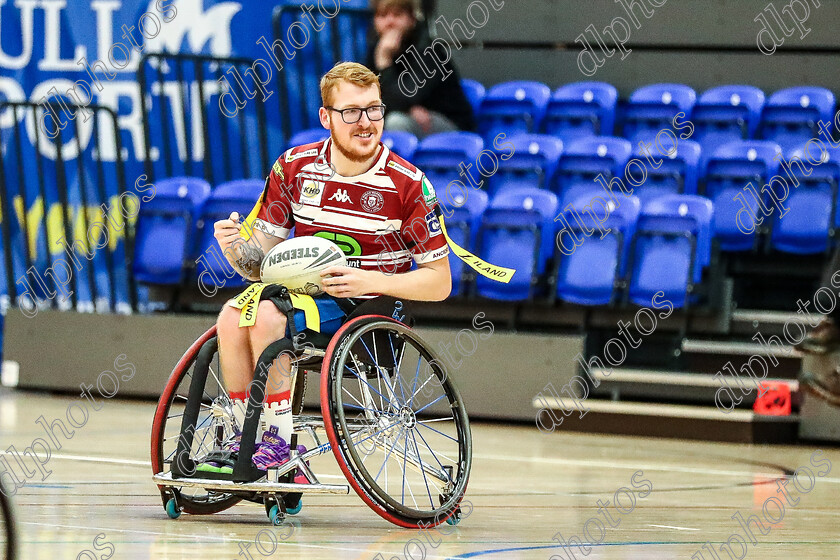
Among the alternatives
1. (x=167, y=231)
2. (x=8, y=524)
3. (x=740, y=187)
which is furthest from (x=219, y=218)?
(x=8, y=524)

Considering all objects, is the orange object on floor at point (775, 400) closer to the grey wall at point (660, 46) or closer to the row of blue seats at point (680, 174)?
the row of blue seats at point (680, 174)

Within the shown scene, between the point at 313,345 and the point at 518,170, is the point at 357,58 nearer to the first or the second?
the point at 518,170

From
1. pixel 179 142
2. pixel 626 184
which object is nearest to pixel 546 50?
pixel 626 184

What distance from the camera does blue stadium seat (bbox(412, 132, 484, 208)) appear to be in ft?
23.6

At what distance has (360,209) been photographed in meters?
3.36

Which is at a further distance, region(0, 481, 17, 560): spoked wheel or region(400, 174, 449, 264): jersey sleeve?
region(400, 174, 449, 264): jersey sleeve

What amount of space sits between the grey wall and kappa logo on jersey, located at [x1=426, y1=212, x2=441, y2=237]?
5.58m

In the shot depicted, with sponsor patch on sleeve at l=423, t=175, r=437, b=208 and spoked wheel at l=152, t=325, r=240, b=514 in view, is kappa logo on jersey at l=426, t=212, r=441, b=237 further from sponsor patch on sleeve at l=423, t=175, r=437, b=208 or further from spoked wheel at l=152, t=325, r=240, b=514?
spoked wheel at l=152, t=325, r=240, b=514

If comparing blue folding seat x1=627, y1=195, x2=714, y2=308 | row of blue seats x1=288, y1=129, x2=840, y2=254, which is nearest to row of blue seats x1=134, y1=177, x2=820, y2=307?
blue folding seat x1=627, y1=195, x2=714, y2=308

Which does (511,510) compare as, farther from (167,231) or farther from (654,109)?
(654,109)

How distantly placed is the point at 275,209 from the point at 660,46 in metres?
5.77

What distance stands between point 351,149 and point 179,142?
5424 millimetres

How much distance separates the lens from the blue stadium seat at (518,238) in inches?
266

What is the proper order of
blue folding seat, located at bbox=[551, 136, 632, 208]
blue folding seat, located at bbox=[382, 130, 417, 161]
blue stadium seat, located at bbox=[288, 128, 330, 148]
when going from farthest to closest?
blue stadium seat, located at bbox=[288, 128, 330, 148] < blue folding seat, located at bbox=[382, 130, 417, 161] < blue folding seat, located at bbox=[551, 136, 632, 208]
